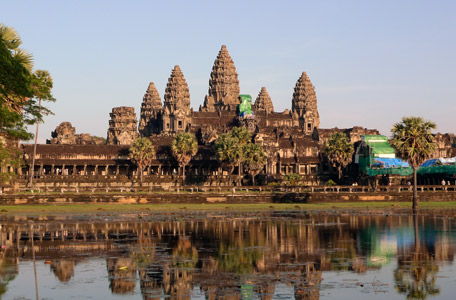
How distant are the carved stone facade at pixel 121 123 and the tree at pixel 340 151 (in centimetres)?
6235

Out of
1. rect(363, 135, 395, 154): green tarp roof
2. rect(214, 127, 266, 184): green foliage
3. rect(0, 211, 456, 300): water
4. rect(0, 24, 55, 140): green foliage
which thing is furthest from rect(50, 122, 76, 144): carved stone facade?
rect(0, 24, 55, 140): green foliage

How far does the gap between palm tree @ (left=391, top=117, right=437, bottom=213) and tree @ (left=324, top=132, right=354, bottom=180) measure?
157ft

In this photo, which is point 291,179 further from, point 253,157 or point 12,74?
point 12,74

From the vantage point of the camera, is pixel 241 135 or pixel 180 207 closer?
pixel 180 207

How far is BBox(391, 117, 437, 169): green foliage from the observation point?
257ft

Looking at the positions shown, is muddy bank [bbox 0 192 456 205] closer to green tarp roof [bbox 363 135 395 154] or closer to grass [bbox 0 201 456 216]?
grass [bbox 0 201 456 216]

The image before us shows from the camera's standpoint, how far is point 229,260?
110ft

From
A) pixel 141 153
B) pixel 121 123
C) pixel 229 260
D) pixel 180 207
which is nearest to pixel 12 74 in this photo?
pixel 229 260

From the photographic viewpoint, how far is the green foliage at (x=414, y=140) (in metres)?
78.3

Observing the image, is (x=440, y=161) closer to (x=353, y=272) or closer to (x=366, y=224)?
(x=366, y=224)

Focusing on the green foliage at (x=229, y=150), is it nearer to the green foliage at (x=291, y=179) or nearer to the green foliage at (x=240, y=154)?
the green foliage at (x=240, y=154)

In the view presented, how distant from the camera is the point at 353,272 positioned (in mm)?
29969

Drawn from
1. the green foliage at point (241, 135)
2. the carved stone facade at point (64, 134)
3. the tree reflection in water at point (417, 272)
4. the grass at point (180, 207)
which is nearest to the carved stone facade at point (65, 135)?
the carved stone facade at point (64, 134)

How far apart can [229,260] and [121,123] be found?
501ft
